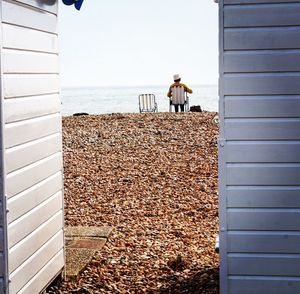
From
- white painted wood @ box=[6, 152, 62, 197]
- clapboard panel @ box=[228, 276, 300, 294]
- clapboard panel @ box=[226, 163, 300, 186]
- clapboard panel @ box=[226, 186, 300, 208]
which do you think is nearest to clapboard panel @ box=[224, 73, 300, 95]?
clapboard panel @ box=[226, 163, 300, 186]

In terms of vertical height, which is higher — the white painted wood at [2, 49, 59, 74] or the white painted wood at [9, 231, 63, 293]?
the white painted wood at [2, 49, 59, 74]

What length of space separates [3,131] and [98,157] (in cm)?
802

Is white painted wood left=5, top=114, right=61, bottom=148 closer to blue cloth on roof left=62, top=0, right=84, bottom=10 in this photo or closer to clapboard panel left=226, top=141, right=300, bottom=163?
blue cloth on roof left=62, top=0, right=84, bottom=10

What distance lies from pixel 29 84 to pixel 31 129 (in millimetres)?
311

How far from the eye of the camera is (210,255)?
6426 mm

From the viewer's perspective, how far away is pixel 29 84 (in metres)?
4.70

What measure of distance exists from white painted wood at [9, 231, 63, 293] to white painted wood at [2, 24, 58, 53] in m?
1.44

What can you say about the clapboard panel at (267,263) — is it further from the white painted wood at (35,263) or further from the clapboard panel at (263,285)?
the white painted wood at (35,263)

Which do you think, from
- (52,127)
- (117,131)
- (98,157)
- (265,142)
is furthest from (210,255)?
(117,131)

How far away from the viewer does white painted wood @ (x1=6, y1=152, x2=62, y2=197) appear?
14.3ft

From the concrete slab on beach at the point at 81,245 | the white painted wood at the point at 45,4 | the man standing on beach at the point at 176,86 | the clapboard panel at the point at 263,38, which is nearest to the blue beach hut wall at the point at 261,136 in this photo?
the clapboard panel at the point at 263,38

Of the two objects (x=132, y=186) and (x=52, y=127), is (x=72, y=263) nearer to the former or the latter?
(x=52, y=127)

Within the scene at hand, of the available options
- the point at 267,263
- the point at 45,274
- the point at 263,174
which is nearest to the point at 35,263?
the point at 45,274

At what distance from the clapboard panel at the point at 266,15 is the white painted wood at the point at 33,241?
1972 millimetres
